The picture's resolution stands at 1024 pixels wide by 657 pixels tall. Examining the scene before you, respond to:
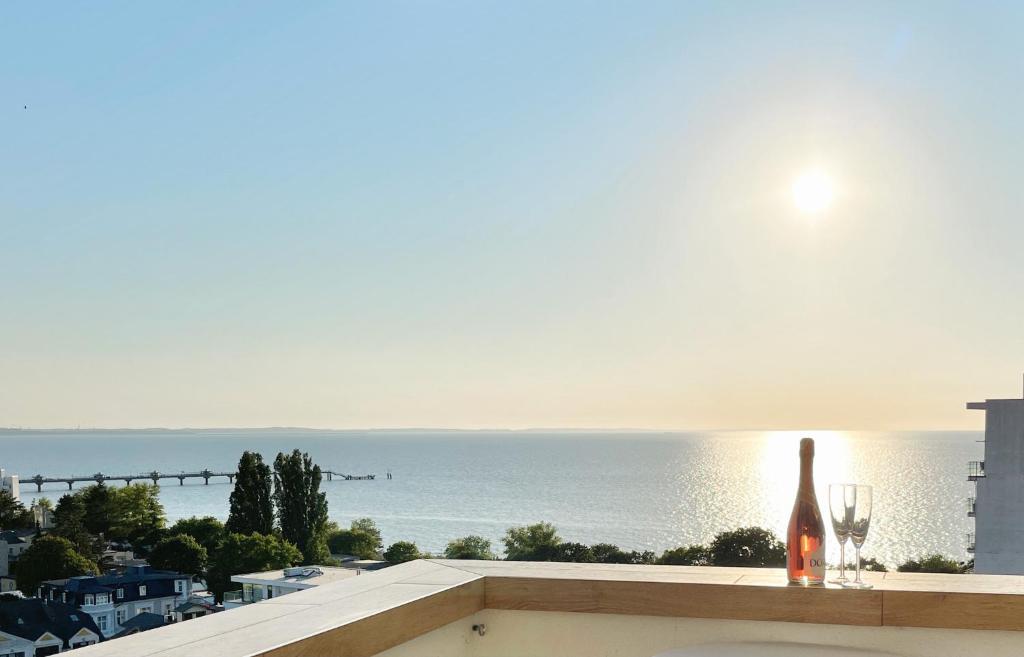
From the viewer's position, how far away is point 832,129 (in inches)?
441

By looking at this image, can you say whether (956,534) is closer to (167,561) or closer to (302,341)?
(302,341)

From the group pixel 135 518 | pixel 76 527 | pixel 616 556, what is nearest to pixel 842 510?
pixel 616 556

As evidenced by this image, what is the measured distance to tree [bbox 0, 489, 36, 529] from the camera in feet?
101

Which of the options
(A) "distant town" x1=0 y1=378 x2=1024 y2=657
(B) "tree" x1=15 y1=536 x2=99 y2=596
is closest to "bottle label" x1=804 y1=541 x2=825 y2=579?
(A) "distant town" x1=0 y1=378 x2=1024 y2=657

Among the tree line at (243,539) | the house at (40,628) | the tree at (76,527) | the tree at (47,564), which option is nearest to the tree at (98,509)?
the tree at (76,527)

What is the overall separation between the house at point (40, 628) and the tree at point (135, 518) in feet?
29.9

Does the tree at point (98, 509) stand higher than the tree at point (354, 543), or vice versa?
the tree at point (98, 509)

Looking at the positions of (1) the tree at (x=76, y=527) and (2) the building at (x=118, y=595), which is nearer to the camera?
(2) the building at (x=118, y=595)

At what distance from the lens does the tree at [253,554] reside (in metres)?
23.3

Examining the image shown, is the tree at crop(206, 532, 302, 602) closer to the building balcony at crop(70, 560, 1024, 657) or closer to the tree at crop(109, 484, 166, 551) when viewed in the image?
the tree at crop(109, 484, 166, 551)

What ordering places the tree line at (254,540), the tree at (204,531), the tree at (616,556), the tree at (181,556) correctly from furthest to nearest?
the tree at (204,531) < the tree at (181,556) < the tree line at (254,540) < the tree at (616,556)

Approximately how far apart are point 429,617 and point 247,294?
30049 mm

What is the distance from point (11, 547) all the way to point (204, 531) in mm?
5536

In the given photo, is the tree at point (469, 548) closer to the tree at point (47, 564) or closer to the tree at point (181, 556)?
the tree at point (181, 556)
